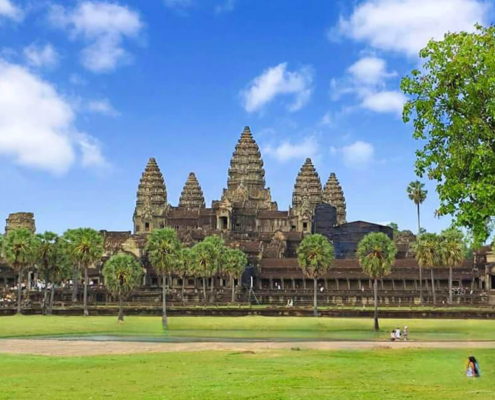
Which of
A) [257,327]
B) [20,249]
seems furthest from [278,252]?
[257,327]

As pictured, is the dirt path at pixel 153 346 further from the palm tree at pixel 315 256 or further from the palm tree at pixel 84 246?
the palm tree at pixel 315 256

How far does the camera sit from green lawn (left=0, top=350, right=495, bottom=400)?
30.5 metres

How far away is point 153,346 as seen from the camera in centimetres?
5556

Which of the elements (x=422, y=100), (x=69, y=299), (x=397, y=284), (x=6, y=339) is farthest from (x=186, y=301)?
(x=422, y=100)

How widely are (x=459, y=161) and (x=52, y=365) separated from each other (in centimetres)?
2232

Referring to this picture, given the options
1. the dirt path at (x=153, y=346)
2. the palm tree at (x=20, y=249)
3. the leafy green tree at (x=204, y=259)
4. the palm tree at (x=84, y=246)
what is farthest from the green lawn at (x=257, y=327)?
the leafy green tree at (x=204, y=259)

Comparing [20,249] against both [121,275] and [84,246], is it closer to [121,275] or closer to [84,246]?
[84,246]

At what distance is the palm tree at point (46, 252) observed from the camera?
99.8 metres

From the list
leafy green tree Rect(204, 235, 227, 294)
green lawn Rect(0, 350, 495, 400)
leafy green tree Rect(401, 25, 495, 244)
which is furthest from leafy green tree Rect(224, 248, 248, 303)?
leafy green tree Rect(401, 25, 495, 244)

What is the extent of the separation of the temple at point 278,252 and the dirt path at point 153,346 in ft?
186

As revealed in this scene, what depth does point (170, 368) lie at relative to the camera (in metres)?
40.1

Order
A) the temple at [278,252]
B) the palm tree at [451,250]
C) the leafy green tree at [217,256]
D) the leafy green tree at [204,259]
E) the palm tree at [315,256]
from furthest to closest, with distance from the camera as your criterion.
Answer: the temple at [278,252] < the leafy green tree at [217,256] < the leafy green tree at [204,259] < the palm tree at [451,250] < the palm tree at [315,256]

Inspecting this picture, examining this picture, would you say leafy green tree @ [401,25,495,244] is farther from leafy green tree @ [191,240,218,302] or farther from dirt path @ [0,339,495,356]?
leafy green tree @ [191,240,218,302]

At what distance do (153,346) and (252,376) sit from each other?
20824 millimetres
